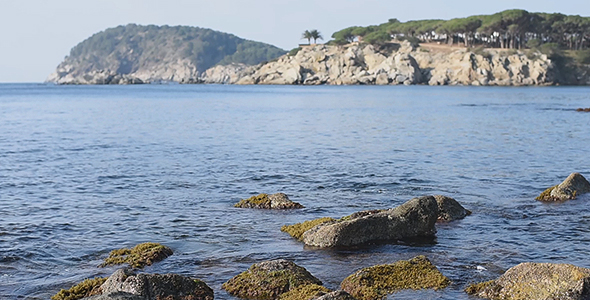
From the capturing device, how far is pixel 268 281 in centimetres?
1131

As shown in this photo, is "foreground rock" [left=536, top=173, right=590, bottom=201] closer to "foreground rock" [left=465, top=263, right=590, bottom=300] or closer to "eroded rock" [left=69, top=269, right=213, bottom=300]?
"foreground rock" [left=465, top=263, right=590, bottom=300]

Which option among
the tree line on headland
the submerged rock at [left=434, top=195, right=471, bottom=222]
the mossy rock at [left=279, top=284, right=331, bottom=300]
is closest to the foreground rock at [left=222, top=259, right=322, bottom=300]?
the mossy rock at [left=279, top=284, right=331, bottom=300]

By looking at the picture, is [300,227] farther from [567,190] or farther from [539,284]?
[567,190]

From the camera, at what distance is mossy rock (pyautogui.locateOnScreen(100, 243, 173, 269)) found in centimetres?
1341

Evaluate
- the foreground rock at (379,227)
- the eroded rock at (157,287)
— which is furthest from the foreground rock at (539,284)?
the eroded rock at (157,287)

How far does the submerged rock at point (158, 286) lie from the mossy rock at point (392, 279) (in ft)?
9.15

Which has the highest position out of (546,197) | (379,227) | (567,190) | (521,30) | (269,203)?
(521,30)

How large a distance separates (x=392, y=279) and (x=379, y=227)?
350 centimetres

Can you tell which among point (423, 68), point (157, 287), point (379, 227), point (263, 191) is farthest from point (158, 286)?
point (423, 68)

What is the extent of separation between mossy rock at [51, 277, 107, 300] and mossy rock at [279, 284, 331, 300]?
3521mm

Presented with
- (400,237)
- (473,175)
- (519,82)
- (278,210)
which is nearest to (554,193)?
(473,175)

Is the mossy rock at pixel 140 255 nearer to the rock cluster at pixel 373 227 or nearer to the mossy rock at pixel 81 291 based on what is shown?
the mossy rock at pixel 81 291

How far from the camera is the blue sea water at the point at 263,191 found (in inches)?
542

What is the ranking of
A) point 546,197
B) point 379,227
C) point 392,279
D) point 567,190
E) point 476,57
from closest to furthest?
1. point 392,279
2. point 379,227
3. point 546,197
4. point 567,190
5. point 476,57
